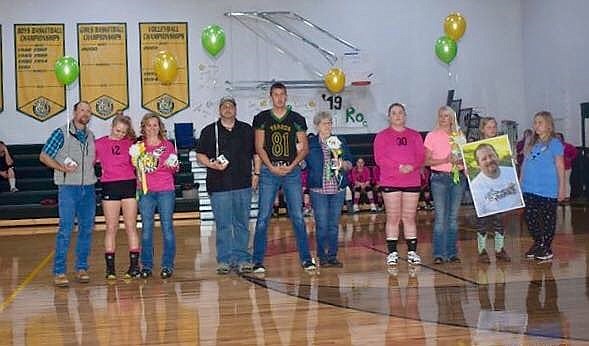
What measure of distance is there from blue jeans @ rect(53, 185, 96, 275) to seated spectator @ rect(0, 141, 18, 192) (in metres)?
8.93

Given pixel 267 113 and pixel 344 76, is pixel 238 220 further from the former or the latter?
pixel 344 76

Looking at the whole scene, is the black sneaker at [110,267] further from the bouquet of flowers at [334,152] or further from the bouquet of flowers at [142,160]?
the bouquet of flowers at [334,152]

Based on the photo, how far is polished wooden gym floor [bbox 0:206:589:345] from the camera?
14.9 feet

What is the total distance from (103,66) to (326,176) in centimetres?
1077

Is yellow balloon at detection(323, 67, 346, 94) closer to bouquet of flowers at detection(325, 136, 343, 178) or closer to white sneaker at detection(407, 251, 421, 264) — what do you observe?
bouquet of flowers at detection(325, 136, 343, 178)

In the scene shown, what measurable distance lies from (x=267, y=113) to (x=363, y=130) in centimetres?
1063

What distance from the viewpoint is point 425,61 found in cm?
1747

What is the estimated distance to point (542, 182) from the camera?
7.25 meters

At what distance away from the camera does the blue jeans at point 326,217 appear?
7.11 m

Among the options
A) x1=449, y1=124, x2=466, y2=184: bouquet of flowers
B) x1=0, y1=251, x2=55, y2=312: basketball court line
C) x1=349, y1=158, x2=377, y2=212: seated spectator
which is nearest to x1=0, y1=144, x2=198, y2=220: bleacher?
x1=349, y1=158, x2=377, y2=212: seated spectator

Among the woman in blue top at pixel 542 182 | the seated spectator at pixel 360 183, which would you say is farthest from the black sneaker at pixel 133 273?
the seated spectator at pixel 360 183

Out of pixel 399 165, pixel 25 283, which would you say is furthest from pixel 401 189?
pixel 25 283

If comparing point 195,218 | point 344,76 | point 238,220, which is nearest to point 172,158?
point 238,220

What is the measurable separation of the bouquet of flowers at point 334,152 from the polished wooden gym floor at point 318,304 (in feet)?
2.88
